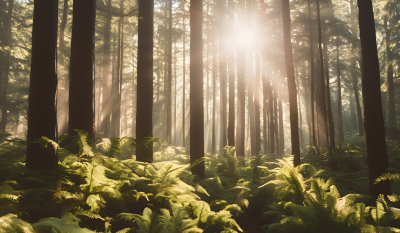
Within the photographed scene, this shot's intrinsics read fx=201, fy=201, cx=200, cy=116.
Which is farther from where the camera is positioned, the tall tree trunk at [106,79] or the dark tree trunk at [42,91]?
the tall tree trunk at [106,79]

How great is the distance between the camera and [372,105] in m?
4.85

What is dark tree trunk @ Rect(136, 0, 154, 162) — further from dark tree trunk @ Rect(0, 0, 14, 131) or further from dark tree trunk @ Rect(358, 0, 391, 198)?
dark tree trunk @ Rect(0, 0, 14, 131)

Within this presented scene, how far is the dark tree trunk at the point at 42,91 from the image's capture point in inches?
137

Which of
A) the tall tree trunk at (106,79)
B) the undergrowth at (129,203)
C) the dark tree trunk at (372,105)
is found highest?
the tall tree trunk at (106,79)

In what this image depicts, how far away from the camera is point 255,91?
1581 cm

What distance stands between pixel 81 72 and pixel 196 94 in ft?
10.8

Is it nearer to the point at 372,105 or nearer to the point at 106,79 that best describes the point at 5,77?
the point at 106,79

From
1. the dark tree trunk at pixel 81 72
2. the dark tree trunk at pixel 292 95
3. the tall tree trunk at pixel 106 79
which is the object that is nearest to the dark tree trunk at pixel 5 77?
the tall tree trunk at pixel 106 79

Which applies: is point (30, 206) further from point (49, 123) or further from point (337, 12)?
point (337, 12)

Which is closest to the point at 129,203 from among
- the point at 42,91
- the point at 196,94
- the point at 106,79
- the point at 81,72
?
the point at 42,91

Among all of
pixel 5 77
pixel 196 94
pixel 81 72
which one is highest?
pixel 5 77

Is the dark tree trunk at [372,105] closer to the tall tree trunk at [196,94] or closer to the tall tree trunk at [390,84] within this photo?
the tall tree trunk at [196,94]

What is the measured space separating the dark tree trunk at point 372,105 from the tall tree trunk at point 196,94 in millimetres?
4406

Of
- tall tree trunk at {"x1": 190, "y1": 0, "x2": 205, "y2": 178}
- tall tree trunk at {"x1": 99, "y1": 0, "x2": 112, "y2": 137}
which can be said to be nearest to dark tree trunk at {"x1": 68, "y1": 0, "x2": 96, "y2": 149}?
tall tree trunk at {"x1": 190, "y1": 0, "x2": 205, "y2": 178}
